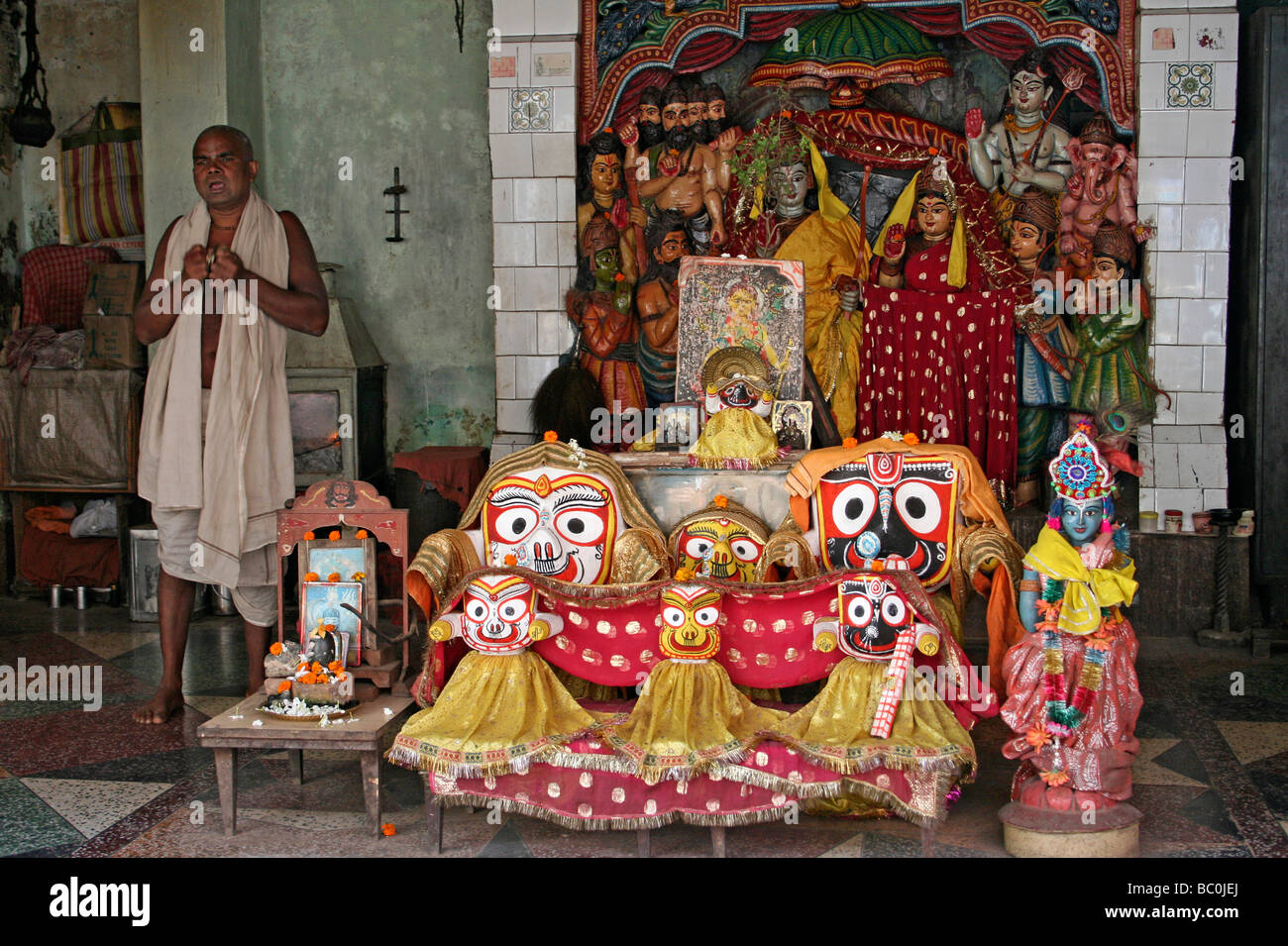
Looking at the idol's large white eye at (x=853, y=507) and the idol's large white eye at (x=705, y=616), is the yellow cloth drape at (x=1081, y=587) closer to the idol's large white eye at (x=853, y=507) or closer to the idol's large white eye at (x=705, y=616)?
the idol's large white eye at (x=853, y=507)

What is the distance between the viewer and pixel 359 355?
8.70 meters

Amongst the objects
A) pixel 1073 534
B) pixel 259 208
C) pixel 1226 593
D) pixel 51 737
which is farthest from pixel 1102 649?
pixel 51 737

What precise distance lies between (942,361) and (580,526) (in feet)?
11.3

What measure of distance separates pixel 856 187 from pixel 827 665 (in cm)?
438

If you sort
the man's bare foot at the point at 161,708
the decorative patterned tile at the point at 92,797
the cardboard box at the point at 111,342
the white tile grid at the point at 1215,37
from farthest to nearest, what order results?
the cardboard box at the point at 111,342 < the white tile grid at the point at 1215,37 < the man's bare foot at the point at 161,708 < the decorative patterned tile at the point at 92,797

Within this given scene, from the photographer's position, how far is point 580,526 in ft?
18.0

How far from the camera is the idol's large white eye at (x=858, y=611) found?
15.4ft

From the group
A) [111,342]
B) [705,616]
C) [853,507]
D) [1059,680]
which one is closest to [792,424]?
[853,507]

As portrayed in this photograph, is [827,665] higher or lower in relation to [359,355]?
lower

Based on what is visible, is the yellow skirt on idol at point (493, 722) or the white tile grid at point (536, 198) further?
the white tile grid at point (536, 198)

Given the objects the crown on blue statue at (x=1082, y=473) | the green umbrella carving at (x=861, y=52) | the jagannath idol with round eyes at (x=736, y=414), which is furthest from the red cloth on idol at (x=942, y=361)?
the crown on blue statue at (x=1082, y=473)

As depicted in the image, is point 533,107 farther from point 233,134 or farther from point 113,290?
point 113,290

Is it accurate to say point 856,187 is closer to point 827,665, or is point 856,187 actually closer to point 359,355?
point 359,355

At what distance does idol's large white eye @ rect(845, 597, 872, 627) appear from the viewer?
4.70 m
